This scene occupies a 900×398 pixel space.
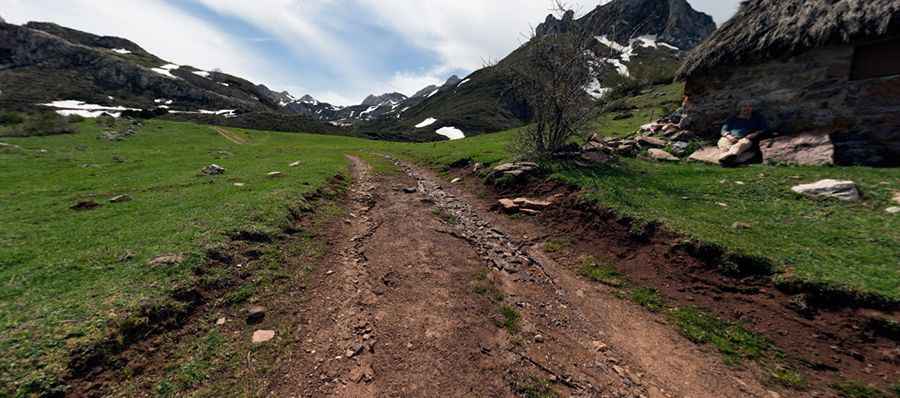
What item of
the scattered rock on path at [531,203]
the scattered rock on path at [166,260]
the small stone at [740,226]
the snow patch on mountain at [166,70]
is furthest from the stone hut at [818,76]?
the snow patch on mountain at [166,70]

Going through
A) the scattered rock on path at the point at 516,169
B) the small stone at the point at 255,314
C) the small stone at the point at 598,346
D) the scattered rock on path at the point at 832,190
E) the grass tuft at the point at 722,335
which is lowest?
the small stone at the point at 255,314

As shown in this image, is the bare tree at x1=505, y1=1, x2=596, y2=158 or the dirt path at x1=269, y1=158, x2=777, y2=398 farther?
the bare tree at x1=505, y1=1, x2=596, y2=158

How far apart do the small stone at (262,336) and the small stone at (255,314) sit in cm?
51

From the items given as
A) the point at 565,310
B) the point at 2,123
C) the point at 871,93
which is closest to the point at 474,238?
the point at 565,310

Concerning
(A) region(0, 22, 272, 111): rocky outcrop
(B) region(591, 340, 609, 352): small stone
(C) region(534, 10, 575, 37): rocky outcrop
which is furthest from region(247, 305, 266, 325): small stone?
(A) region(0, 22, 272, 111): rocky outcrop

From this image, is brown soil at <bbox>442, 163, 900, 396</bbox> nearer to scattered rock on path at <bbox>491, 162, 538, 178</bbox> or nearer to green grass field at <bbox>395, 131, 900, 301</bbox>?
green grass field at <bbox>395, 131, 900, 301</bbox>

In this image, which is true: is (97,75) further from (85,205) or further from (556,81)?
(556,81)

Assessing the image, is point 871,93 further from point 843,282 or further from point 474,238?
point 474,238

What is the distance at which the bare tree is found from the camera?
22344mm

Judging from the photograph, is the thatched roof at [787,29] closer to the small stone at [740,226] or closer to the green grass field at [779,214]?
the green grass field at [779,214]

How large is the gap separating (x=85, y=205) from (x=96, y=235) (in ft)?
22.7

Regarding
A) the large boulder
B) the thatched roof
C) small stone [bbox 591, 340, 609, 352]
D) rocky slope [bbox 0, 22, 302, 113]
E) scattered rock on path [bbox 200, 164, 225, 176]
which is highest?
rocky slope [bbox 0, 22, 302, 113]

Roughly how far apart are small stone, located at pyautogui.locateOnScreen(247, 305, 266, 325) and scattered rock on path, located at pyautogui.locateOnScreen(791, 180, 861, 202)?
1980 centimetres

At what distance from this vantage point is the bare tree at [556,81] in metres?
22.3
